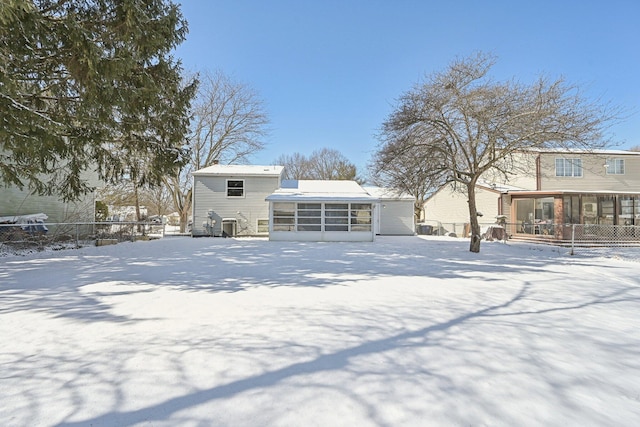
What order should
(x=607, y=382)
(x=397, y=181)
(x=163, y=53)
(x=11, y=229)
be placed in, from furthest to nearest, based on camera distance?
(x=397, y=181), (x=11, y=229), (x=163, y=53), (x=607, y=382)

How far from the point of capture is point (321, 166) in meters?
40.4

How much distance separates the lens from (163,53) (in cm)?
784

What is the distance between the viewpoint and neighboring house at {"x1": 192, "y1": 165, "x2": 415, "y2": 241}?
55.0ft

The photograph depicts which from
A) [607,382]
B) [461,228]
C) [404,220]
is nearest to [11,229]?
[607,382]

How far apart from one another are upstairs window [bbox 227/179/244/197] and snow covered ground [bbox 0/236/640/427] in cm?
1340

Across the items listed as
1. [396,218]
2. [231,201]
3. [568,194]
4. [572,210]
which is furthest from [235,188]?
[572,210]

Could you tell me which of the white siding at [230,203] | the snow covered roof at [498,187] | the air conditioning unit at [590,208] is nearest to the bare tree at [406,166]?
the snow covered roof at [498,187]

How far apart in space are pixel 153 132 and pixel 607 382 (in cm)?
1032

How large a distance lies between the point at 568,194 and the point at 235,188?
1813 cm

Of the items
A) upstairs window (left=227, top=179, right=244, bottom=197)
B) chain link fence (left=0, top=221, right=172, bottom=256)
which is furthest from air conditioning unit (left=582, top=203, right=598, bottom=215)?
chain link fence (left=0, top=221, right=172, bottom=256)

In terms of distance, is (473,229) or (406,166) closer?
(406,166)

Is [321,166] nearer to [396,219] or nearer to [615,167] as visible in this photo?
[396,219]

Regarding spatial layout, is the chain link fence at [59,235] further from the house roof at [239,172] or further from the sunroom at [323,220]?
the sunroom at [323,220]

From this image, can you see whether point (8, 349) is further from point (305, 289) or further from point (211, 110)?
point (211, 110)
